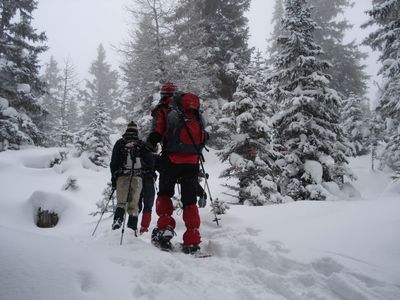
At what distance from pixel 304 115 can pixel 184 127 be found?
8.75 meters

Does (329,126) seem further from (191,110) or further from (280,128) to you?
(191,110)

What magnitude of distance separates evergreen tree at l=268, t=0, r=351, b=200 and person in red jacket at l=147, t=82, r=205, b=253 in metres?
7.66

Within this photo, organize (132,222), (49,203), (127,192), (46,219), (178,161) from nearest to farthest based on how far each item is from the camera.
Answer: (178,161), (127,192), (132,222), (46,219), (49,203)

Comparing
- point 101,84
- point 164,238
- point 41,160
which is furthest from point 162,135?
point 101,84

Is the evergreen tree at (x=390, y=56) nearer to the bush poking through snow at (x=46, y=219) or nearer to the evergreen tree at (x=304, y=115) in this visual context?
the evergreen tree at (x=304, y=115)

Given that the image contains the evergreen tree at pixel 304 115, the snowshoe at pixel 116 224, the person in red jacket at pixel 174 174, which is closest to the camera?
the person in red jacket at pixel 174 174

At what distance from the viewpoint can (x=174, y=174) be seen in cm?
511

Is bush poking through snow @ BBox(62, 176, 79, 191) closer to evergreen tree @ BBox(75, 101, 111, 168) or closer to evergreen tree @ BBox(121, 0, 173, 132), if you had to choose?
evergreen tree @ BBox(121, 0, 173, 132)

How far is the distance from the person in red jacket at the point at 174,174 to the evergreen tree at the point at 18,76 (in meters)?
18.1

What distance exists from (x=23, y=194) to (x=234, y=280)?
11.5m

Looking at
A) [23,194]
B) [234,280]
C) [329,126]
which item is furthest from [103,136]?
[234,280]

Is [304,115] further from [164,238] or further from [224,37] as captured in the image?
[224,37]

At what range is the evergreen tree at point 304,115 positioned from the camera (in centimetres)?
1198

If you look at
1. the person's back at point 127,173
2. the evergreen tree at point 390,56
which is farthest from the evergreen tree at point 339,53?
the person's back at point 127,173
